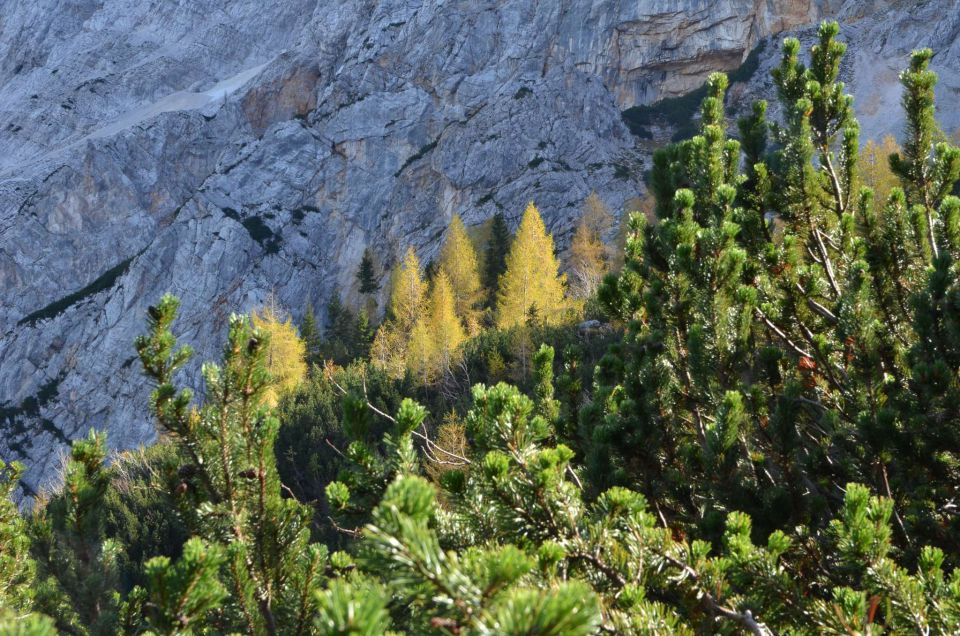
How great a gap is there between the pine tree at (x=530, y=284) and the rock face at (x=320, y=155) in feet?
44.9

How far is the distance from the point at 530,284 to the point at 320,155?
35020 millimetres

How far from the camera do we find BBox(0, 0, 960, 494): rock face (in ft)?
163

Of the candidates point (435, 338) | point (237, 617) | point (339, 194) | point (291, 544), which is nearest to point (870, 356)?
point (291, 544)

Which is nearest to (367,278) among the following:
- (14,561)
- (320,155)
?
(320,155)

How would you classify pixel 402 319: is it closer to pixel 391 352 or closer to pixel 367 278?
pixel 391 352

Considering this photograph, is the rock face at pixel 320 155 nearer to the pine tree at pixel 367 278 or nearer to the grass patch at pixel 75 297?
the grass patch at pixel 75 297

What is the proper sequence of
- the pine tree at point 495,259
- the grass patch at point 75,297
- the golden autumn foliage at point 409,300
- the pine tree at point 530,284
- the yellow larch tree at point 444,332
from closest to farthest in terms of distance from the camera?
1. the yellow larch tree at point 444,332
2. the pine tree at point 530,284
3. the golden autumn foliage at point 409,300
4. the pine tree at point 495,259
5. the grass patch at point 75,297

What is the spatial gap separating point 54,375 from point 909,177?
6113 cm

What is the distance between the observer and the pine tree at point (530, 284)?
105 ft

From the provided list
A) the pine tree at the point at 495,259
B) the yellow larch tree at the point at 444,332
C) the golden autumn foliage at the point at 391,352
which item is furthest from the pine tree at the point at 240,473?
the pine tree at the point at 495,259

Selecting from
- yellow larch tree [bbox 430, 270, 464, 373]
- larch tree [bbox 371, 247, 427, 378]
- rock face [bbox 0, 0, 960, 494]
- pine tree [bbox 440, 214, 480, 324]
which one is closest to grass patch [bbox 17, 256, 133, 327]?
rock face [bbox 0, 0, 960, 494]

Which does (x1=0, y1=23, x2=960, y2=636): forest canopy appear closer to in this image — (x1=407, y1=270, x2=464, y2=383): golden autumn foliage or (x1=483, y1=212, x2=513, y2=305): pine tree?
(x1=407, y1=270, x2=464, y2=383): golden autumn foliage

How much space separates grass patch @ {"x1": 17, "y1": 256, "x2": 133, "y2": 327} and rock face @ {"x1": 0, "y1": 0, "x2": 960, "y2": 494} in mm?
276

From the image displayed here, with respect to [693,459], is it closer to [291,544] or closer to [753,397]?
[753,397]
